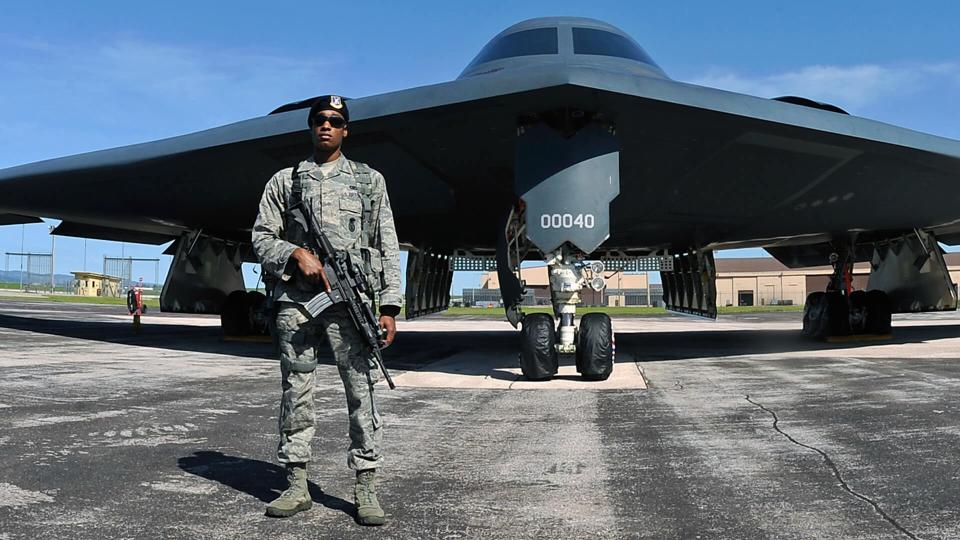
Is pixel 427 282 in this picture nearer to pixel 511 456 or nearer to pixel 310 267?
pixel 511 456

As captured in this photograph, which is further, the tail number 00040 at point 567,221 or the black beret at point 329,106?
the tail number 00040 at point 567,221

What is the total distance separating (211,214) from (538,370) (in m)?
8.81

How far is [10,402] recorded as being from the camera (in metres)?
6.86

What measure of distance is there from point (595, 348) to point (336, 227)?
5104 mm

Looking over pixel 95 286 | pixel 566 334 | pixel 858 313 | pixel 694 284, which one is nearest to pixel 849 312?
pixel 858 313

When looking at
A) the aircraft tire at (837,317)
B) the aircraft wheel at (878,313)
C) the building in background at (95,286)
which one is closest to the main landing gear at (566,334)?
the aircraft tire at (837,317)

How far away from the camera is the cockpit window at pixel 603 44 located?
11234 millimetres

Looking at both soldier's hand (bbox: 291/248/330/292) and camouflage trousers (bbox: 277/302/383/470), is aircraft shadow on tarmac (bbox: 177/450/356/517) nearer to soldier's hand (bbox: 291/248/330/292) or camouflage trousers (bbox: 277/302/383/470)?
camouflage trousers (bbox: 277/302/383/470)

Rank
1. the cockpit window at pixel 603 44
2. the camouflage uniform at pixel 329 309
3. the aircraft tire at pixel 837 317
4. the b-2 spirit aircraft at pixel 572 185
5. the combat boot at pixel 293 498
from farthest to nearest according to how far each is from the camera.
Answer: the aircraft tire at pixel 837 317
the cockpit window at pixel 603 44
the b-2 spirit aircraft at pixel 572 185
the camouflage uniform at pixel 329 309
the combat boot at pixel 293 498

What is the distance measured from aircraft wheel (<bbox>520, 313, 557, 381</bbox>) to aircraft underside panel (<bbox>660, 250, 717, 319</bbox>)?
8266mm

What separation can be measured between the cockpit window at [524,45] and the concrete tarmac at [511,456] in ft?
16.7

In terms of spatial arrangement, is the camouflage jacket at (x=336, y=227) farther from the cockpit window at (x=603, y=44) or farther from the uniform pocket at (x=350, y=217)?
the cockpit window at (x=603, y=44)

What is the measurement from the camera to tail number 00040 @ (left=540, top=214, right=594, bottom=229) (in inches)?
319

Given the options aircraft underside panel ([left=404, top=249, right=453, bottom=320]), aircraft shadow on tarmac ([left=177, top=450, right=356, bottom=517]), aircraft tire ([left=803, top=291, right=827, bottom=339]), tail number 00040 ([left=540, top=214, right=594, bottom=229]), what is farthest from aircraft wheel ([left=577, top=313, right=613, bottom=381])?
aircraft tire ([left=803, top=291, right=827, bottom=339])
